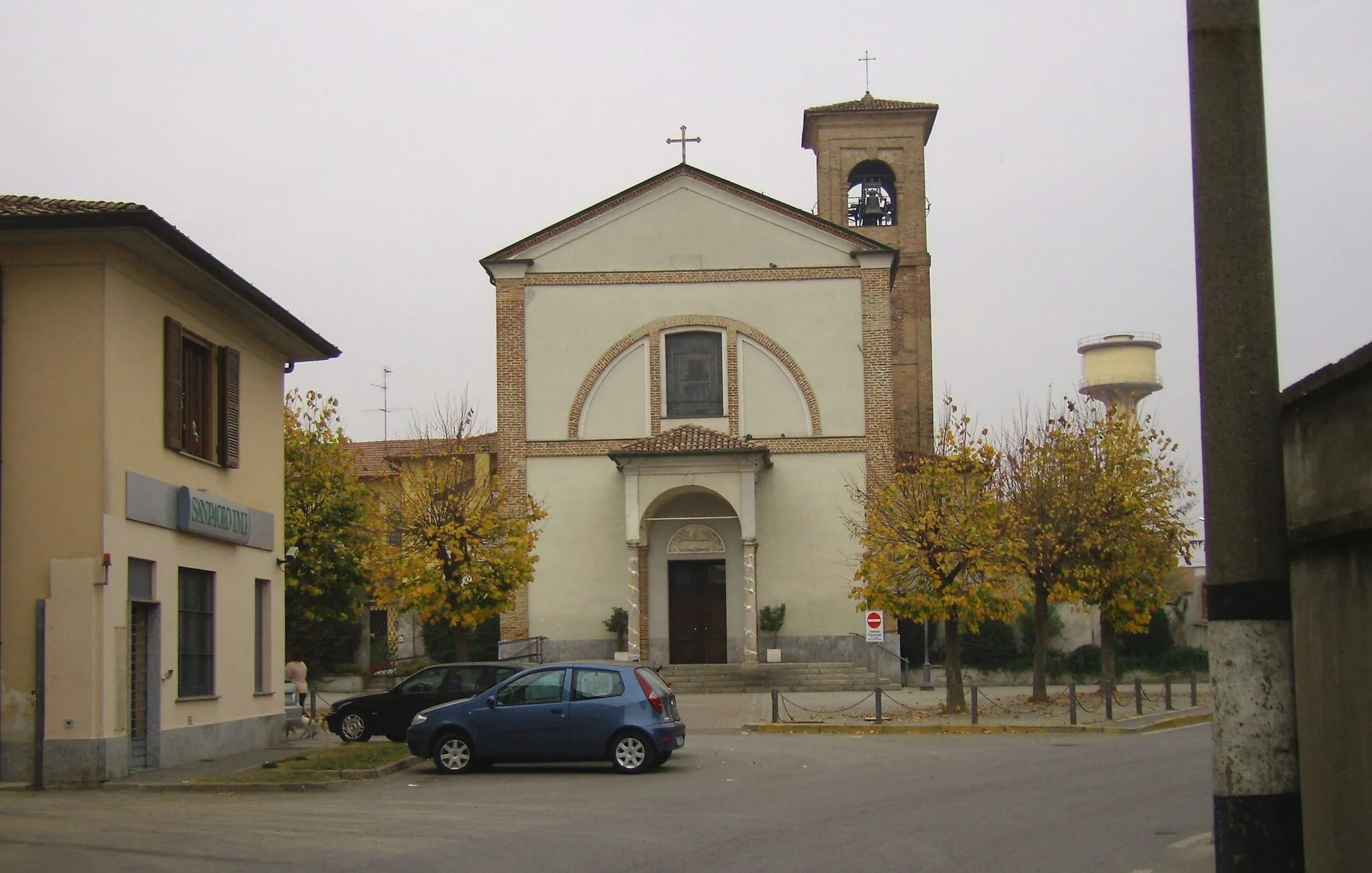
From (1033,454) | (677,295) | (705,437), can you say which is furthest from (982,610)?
(677,295)

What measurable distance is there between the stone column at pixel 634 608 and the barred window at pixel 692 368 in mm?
4380

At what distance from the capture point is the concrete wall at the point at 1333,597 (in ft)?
24.0

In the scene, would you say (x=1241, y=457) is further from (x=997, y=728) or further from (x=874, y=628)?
(x=874, y=628)

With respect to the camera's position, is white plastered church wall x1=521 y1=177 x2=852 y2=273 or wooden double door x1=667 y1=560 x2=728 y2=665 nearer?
wooden double door x1=667 y1=560 x2=728 y2=665

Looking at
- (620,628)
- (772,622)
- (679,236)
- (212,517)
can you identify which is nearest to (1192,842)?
(212,517)

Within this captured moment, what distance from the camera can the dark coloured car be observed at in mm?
23188

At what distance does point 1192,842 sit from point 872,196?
37625 millimetres

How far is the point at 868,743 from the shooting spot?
77.2 ft

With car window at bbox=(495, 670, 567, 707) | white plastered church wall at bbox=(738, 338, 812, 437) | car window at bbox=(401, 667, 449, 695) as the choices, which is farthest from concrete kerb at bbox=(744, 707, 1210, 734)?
white plastered church wall at bbox=(738, 338, 812, 437)

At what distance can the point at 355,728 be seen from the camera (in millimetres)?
24078

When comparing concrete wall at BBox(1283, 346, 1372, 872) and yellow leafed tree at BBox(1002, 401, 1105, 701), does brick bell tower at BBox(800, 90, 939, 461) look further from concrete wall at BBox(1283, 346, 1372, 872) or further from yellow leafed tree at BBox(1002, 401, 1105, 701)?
concrete wall at BBox(1283, 346, 1372, 872)

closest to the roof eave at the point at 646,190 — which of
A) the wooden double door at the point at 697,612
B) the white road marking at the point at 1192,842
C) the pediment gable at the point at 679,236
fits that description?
the pediment gable at the point at 679,236

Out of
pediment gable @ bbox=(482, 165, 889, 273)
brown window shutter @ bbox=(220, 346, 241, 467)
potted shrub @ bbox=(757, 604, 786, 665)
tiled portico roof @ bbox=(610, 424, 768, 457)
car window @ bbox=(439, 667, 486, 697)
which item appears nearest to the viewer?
brown window shutter @ bbox=(220, 346, 241, 467)

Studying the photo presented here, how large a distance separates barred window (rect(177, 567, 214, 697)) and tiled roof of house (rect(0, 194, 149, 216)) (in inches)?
201
